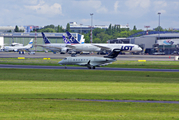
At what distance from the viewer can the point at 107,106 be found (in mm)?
24312

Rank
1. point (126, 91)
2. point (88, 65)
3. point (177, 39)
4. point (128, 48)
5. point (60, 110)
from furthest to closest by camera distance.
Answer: point (177, 39) → point (128, 48) → point (88, 65) → point (126, 91) → point (60, 110)

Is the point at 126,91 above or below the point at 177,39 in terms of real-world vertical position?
below

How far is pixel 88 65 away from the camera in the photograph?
62656mm

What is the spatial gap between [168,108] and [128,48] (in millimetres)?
105398

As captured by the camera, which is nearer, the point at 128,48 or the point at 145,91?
the point at 145,91

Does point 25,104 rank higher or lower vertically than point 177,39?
lower

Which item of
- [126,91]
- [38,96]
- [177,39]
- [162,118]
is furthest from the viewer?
[177,39]

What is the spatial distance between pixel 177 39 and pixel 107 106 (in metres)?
144

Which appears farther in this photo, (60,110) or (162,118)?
(60,110)

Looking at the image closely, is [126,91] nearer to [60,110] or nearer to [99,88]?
[99,88]

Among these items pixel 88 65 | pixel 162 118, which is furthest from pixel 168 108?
pixel 88 65

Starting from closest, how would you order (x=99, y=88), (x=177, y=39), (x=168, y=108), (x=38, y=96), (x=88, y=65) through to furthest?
1. (x=168, y=108)
2. (x=38, y=96)
3. (x=99, y=88)
4. (x=88, y=65)
5. (x=177, y=39)

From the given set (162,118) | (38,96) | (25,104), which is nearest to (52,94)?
(38,96)

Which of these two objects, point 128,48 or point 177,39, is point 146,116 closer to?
point 128,48
